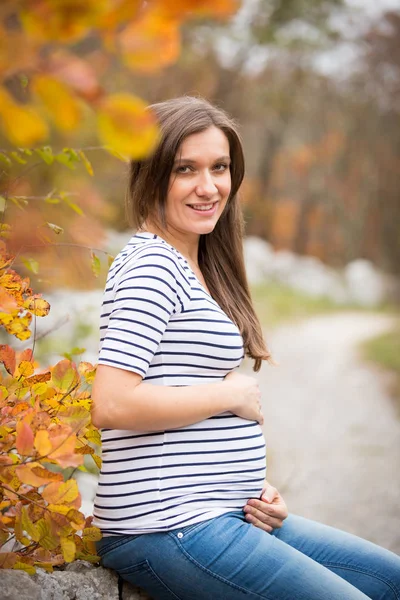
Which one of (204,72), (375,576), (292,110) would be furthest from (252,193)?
(375,576)

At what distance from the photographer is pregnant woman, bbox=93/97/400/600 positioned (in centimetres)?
144

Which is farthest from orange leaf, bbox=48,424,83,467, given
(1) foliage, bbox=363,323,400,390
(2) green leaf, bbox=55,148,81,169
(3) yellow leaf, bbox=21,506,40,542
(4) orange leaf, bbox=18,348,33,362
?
(1) foliage, bbox=363,323,400,390

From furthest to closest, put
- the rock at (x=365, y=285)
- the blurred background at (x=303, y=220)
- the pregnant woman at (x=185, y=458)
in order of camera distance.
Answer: the rock at (x=365, y=285) < the blurred background at (x=303, y=220) < the pregnant woman at (x=185, y=458)

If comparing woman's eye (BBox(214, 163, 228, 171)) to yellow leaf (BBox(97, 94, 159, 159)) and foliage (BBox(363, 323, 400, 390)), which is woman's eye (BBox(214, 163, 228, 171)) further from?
foliage (BBox(363, 323, 400, 390))

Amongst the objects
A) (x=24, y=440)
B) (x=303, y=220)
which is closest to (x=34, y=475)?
(x=24, y=440)

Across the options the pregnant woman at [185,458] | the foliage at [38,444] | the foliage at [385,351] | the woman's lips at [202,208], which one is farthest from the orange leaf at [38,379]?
the foliage at [385,351]

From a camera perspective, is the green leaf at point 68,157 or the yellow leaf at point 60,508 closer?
the yellow leaf at point 60,508

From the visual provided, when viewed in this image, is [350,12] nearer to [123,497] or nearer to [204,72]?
[204,72]

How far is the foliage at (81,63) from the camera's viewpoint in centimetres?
65

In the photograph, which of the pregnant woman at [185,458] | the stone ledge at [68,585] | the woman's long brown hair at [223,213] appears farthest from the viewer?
the woman's long brown hair at [223,213]

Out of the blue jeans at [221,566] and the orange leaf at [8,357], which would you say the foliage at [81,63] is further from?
the blue jeans at [221,566]

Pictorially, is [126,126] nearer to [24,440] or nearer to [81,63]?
[81,63]

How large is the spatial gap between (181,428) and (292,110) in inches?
595

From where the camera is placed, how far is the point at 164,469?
150 centimetres
